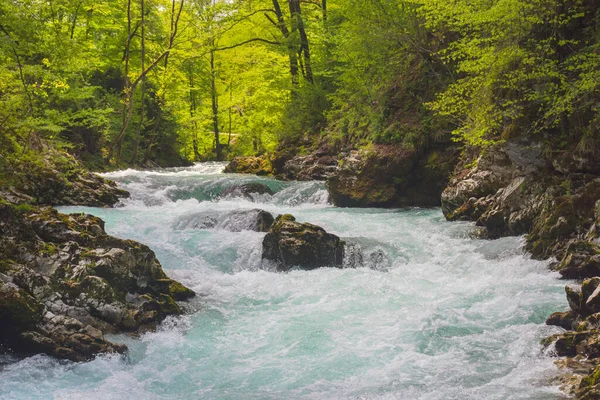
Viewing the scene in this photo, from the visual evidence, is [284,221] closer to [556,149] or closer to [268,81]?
[556,149]

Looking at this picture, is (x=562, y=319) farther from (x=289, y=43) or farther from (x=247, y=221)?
(x=289, y=43)

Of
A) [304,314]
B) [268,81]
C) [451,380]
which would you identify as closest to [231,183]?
[268,81]

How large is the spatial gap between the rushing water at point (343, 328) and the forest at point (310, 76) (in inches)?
113

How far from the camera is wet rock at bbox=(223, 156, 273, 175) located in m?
22.7

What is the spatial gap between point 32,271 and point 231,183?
11512 mm

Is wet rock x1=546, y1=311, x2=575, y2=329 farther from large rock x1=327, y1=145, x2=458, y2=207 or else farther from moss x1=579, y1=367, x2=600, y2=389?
large rock x1=327, y1=145, x2=458, y2=207

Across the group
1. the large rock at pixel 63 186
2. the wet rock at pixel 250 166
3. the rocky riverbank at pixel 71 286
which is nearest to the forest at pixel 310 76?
the large rock at pixel 63 186

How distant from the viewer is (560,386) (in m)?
5.04

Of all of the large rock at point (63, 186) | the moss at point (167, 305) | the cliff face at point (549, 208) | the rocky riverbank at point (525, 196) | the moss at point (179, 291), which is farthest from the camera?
the large rock at point (63, 186)

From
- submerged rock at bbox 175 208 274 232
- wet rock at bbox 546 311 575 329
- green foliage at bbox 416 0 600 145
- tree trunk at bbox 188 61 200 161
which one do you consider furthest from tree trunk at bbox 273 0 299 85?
wet rock at bbox 546 311 575 329

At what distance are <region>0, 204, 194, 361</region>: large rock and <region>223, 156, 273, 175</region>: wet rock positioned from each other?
14.1 m

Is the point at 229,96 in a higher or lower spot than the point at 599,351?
higher

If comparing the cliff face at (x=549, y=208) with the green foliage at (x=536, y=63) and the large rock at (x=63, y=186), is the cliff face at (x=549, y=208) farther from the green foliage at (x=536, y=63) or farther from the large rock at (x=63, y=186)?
the large rock at (x=63, y=186)

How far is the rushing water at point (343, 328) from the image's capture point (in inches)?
223
